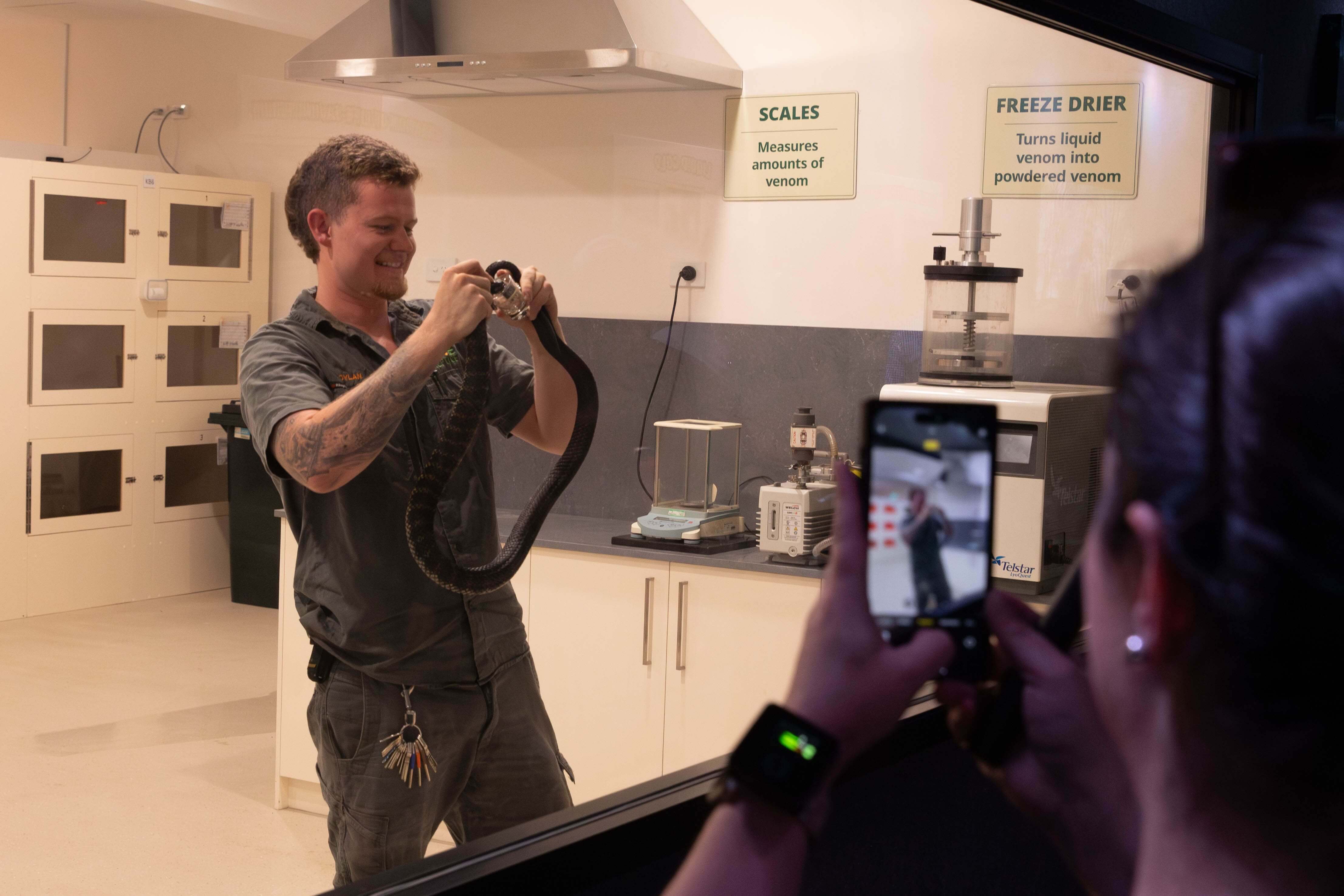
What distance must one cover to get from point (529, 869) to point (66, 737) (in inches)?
94.2

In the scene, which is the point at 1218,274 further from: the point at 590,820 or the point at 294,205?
the point at 294,205

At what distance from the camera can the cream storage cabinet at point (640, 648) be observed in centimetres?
252

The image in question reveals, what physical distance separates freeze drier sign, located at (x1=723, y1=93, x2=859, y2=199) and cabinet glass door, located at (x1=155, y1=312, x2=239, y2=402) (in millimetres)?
1312

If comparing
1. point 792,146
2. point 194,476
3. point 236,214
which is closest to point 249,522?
point 194,476

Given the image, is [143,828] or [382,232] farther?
[143,828]

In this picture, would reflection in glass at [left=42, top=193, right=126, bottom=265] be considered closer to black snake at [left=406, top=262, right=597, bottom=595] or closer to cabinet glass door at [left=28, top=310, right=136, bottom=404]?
cabinet glass door at [left=28, top=310, right=136, bottom=404]

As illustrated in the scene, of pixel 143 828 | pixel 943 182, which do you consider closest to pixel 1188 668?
pixel 143 828

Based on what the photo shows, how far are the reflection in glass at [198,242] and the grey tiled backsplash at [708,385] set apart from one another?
65 cm

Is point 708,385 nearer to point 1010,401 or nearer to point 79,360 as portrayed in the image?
point 1010,401

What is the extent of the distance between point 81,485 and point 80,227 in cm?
55

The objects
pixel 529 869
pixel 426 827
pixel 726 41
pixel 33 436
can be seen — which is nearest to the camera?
pixel 529 869

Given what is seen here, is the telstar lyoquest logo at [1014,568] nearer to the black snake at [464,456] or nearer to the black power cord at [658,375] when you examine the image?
the black snake at [464,456]

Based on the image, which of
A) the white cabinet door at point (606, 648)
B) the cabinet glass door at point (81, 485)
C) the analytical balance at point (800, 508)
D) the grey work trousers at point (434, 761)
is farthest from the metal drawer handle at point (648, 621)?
the cabinet glass door at point (81, 485)

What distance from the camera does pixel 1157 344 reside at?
265mm
